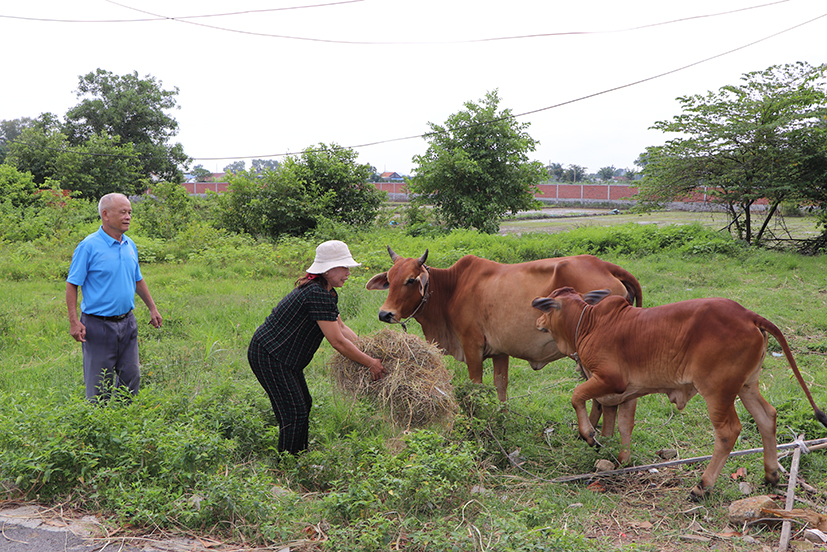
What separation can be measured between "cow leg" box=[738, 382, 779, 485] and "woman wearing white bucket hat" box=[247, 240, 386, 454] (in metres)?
2.61

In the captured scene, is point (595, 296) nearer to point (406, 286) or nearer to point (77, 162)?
point (406, 286)

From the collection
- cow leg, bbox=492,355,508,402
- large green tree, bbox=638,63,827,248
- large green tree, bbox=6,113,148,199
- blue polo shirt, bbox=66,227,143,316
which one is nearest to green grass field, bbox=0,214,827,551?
cow leg, bbox=492,355,508,402

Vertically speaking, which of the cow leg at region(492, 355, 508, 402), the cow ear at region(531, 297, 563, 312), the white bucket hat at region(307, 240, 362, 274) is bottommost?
the cow leg at region(492, 355, 508, 402)

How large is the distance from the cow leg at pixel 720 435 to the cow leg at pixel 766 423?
0.26 metres

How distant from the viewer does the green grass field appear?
3297 millimetres

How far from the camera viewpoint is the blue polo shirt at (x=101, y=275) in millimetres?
4613

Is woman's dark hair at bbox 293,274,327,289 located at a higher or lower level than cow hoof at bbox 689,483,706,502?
higher

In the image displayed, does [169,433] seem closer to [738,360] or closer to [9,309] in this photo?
[738,360]

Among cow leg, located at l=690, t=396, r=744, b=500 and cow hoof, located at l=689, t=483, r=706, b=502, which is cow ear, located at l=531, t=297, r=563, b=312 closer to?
cow leg, located at l=690, t=396, r=744, b=500

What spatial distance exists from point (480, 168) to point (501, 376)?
12.1 meters

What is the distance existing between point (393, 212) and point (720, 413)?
53.1ft

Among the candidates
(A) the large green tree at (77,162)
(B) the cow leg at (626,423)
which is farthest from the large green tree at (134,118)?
(B) the cow leg at (626,423)

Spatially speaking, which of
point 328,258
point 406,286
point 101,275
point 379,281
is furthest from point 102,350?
point 406,286

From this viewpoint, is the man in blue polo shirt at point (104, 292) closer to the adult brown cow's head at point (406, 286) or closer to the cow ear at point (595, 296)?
the adult brown cow's head at point (406, 286)
